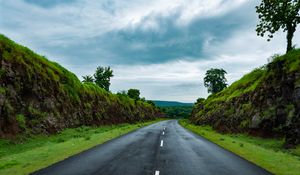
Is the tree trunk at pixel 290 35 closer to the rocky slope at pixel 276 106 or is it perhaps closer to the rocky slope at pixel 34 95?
the rocky slope at pixel 276 106

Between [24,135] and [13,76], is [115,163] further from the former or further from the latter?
[13,76]

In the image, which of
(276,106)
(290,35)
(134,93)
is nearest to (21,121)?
(276,106)

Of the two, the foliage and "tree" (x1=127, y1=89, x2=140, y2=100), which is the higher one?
"tree" (x1=127, y1=89, x2=140, y2=100)

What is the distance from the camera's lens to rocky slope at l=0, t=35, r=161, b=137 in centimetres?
2091

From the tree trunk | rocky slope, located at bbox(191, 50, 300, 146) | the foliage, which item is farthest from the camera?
the tree trunk

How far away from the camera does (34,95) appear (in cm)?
2556

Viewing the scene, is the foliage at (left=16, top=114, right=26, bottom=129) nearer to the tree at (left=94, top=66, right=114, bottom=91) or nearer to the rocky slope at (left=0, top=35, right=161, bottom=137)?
the rocky slope at (left=0, top=35, right=161, bottom=137)

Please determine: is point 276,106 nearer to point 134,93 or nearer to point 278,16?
point 278,16

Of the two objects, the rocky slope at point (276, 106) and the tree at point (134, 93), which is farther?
the tree at point (134, 93)

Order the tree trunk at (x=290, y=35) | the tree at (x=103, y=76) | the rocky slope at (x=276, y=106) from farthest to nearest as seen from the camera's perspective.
Answer: 1. the tree at (x=103, y=76)
2. the tree trunk at (x=290, y=35)
3. the rocky slope at (x=276, y=106)

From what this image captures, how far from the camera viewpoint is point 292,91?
76.9 ft

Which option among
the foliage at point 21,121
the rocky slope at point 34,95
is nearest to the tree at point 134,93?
the rocky slope at point 34,95

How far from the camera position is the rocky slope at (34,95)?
20.9 metres

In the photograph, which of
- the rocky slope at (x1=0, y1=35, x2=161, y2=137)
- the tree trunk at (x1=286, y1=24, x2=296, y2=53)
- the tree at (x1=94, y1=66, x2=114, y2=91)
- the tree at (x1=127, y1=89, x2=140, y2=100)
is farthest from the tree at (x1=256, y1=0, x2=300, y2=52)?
the tree at (x1=127, y1=89, x2=140, y2=100)
